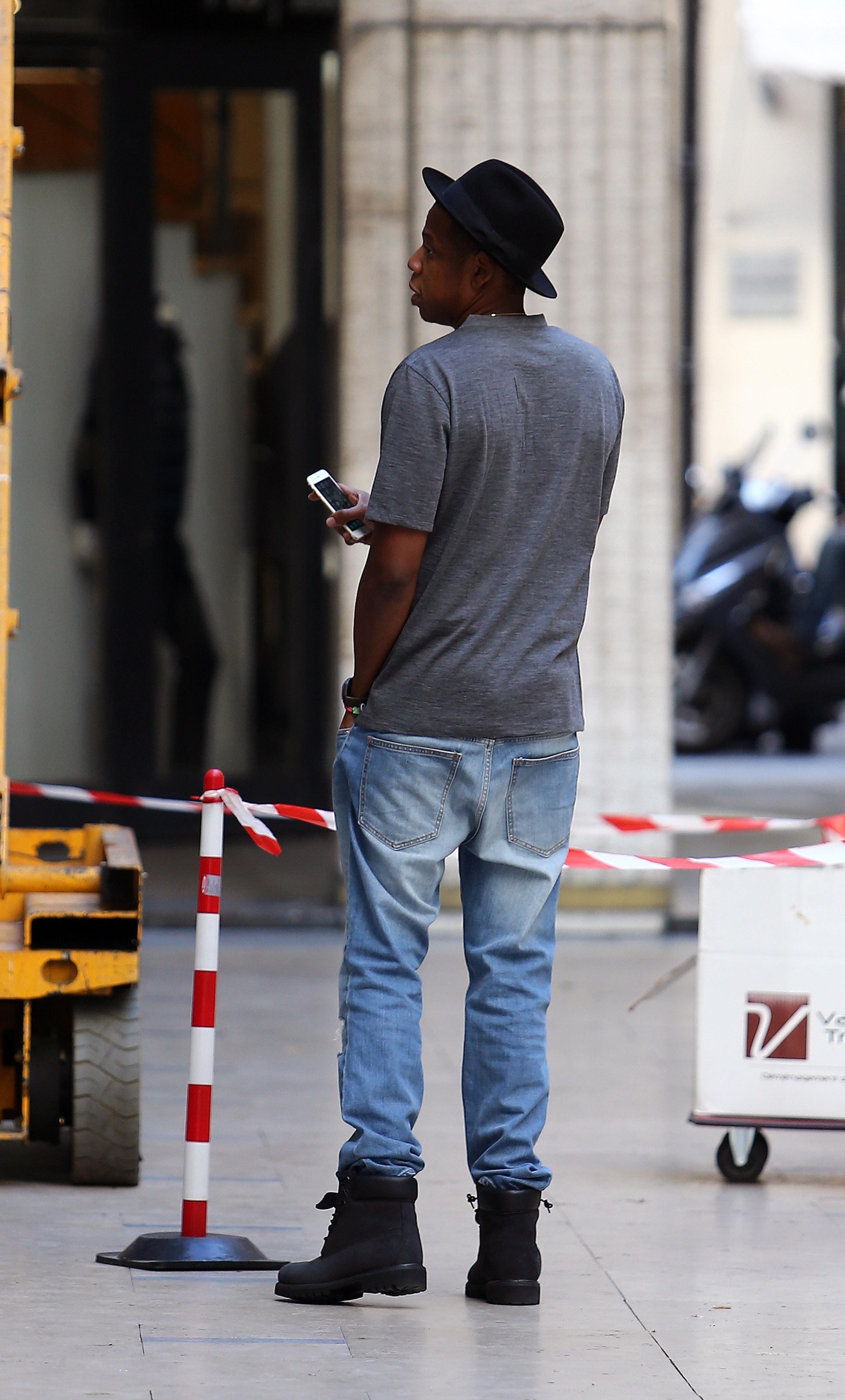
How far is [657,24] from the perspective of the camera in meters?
8.62

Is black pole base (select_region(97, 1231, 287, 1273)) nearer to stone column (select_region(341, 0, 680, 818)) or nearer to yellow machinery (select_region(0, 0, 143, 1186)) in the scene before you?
yellow machinery (select_region(0, 0, 143, 1186))

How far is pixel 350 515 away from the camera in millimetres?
4020

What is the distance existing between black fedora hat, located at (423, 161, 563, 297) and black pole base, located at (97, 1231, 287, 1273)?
179 centimetres

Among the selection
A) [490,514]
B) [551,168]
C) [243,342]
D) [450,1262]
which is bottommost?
[450,1262]

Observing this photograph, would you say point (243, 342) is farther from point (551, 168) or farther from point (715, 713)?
point (715, 713)

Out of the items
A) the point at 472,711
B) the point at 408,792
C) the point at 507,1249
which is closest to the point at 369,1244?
the point at 507,1249

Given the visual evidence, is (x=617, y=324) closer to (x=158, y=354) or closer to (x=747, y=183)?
(x=158, y=354)

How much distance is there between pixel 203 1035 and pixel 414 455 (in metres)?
1.17

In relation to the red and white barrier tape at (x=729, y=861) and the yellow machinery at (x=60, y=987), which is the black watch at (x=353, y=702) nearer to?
the yellow machinery at (x=60, y=987)

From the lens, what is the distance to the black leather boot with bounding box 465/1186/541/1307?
13.0 ft

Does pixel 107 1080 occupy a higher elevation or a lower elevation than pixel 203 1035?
lower

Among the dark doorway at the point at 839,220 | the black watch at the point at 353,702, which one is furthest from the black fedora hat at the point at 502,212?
the dark doorway at the point at 839,220

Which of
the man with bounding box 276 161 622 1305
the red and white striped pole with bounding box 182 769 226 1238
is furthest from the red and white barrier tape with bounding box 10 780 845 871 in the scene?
the man with bounding box 276 161 622 1305

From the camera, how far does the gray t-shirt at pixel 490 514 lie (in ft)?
12.5
